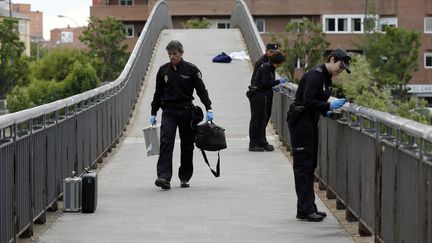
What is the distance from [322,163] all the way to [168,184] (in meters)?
1.93

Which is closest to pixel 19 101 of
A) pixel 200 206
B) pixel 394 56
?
pixel 394 56

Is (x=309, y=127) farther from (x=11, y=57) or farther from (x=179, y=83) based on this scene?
(x=11, y=57)

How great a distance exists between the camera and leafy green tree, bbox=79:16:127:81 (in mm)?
88188

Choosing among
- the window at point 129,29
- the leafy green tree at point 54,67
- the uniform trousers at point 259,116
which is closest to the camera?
the uniform trousers at point 259,116

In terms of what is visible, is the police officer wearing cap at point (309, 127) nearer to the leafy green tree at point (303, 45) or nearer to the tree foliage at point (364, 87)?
the tree foliage at point (364, 87)

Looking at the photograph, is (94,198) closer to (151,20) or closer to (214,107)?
(214,107)

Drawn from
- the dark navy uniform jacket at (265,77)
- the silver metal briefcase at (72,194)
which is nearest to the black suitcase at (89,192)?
the silver metal briefcase at (72,194)

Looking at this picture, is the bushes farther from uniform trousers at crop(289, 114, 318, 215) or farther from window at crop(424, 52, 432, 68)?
uniform trousers at crop(289, 114, 318, 215)

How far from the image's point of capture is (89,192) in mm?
11805

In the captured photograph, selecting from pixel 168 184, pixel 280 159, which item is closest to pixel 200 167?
pixel 280 159

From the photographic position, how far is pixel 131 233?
10414 millimetres

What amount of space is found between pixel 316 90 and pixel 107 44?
78.4m

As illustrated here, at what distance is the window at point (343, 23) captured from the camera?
99562mm

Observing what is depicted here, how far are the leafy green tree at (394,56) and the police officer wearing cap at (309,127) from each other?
235 feet
